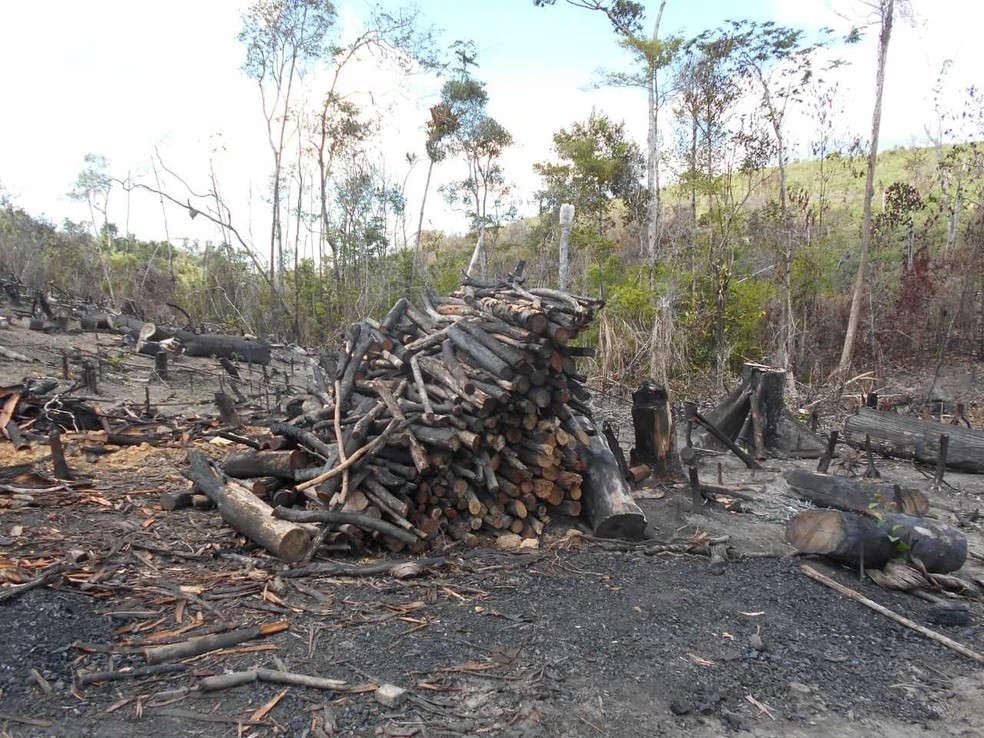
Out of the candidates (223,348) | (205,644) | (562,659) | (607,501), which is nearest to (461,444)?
(607,501)

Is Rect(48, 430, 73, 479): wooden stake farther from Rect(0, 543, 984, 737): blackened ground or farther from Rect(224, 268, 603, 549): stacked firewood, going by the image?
Rect(0, 543, 984, 737): blackened ground

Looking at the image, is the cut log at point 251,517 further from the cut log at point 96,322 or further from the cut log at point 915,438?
the cut log at point 96,322

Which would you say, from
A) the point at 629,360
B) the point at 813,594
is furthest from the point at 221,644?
the point at 629,360

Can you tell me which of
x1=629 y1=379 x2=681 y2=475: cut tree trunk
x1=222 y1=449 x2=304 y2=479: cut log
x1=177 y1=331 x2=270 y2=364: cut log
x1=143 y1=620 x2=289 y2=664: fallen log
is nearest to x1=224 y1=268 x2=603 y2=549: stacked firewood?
x1=222 y1=449 x2=304 y2=479: cut log

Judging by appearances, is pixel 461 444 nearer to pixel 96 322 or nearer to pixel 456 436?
pixel 456 436

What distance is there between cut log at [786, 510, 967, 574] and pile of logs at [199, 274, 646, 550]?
128 cm

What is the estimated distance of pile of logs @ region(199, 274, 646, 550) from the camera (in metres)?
5.00

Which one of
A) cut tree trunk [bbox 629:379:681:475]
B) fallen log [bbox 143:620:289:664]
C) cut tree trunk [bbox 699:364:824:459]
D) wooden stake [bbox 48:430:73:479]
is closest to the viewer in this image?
fallen log [bbox 143:620:289:664]

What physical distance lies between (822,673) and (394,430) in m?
3.08

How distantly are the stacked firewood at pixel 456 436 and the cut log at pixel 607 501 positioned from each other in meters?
0.08

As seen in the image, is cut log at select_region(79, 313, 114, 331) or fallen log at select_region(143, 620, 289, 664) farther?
cut log at select_region(79, 313, 114, 331)

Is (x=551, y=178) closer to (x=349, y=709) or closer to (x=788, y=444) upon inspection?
(x=788, y=444)

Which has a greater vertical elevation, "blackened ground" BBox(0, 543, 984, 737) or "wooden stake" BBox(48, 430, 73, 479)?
"wooden stake" BBox(48, 430, 73, 479)

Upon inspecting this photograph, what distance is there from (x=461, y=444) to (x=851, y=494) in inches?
146
